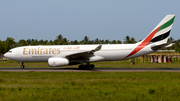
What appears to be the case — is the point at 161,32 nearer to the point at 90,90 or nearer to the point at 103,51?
the point at 103,51

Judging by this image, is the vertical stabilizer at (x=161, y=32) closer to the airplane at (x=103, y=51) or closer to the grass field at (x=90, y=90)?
the airplane at (x=103, y=51)

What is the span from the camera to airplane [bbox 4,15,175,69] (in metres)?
27.5

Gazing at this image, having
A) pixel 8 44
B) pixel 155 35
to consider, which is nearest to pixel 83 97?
pixel 155 35

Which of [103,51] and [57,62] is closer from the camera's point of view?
[57,62]

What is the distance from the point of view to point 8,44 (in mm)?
90562

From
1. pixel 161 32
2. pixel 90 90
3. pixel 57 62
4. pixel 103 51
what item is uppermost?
pixel 161 32

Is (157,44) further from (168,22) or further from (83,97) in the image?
(83,97)

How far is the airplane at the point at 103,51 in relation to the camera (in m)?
27.5

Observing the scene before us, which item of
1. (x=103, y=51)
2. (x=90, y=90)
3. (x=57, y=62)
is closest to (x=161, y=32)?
(x=103, y=51)

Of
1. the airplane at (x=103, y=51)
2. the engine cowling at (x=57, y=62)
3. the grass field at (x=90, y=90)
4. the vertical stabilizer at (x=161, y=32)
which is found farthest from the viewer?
the vertical stabilizer at (x=161, y=32)

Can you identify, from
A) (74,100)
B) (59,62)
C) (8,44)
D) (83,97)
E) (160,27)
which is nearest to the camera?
(74,100)

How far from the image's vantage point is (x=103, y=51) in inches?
1131

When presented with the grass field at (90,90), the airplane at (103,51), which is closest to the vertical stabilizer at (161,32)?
the airplane at (103,51)

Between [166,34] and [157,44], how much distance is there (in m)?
1.80
